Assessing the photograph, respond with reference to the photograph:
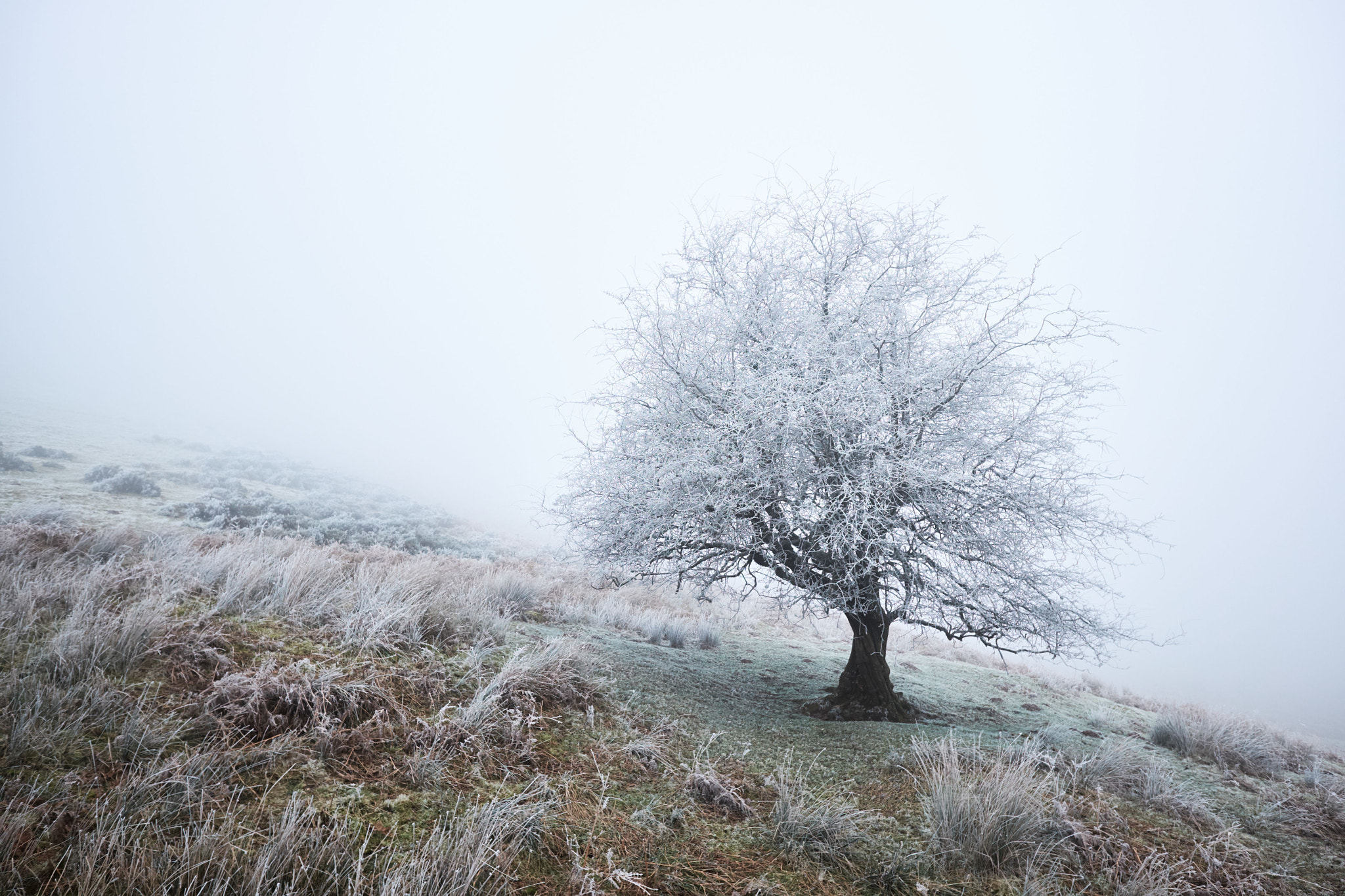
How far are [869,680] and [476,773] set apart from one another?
4809 millimetres

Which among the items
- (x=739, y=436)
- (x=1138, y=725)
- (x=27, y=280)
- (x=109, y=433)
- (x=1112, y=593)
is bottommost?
(x=109, y=433)

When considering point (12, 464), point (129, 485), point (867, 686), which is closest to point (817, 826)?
point (867, 686)

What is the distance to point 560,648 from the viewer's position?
525 centimetres

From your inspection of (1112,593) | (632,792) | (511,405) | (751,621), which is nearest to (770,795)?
(632,792)

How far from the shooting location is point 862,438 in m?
5.20

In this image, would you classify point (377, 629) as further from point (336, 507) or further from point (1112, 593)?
point (336, 507)

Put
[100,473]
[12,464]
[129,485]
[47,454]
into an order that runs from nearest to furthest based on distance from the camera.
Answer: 1. [12,464]
2. [129,485]
3. [100,473]
4. [47,454]

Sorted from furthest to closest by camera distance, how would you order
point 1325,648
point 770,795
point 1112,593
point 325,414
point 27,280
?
point 27,280 < point 325,414 < point 1325,648 < point 1112,593 < point 770,795

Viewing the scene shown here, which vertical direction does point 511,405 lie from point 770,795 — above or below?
above

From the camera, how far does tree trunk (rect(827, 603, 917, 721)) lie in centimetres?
627

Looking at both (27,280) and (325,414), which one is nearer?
(325,414)

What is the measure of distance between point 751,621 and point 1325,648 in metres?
61.8

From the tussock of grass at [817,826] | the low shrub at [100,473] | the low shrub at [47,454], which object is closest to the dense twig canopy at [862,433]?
the tussock of grass at [817,826]

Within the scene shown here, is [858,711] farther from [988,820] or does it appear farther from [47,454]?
[47,454]
